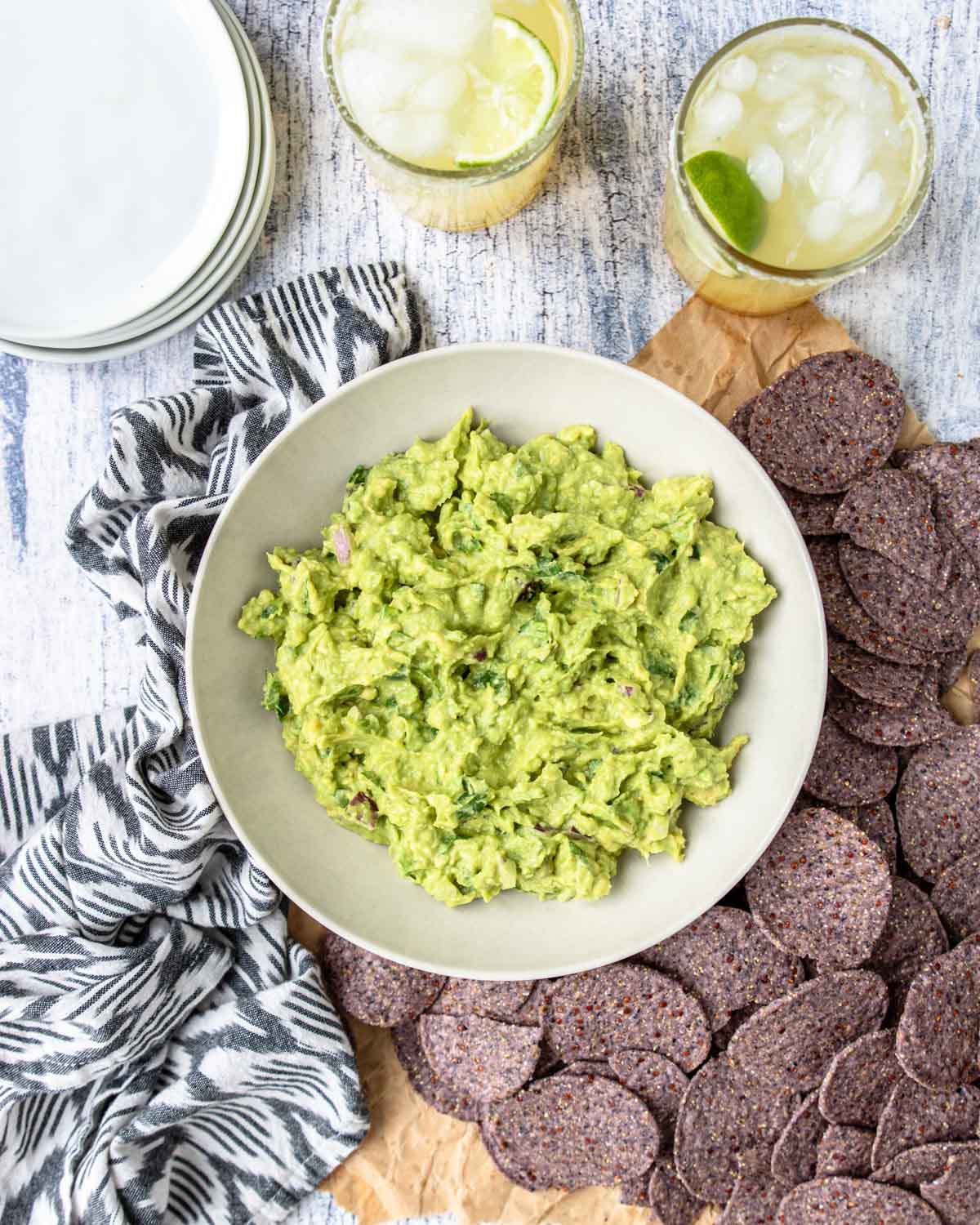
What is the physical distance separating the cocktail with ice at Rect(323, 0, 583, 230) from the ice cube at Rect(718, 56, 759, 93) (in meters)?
0.28

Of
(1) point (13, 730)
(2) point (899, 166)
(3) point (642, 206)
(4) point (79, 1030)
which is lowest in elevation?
(4) point (79, 1030)

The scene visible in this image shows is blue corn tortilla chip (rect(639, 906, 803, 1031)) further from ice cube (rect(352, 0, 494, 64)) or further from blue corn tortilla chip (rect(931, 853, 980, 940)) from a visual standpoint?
ice cube (rect(352, 0, 494, 64))

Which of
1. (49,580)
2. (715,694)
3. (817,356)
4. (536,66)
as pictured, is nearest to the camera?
(715,694)

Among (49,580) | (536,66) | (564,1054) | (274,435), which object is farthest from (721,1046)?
(536,66)

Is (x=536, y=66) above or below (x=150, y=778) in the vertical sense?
above

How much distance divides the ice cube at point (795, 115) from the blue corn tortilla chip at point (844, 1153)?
1.94 metres

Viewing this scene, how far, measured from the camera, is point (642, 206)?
2383mm

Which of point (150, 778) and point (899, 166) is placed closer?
Answer: point (899, 166)

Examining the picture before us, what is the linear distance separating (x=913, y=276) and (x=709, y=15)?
701 millimetres

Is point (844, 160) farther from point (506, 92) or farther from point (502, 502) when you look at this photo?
point (502, 502)

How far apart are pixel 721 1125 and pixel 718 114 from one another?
196cm

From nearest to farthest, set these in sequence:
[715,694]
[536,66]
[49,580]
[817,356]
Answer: [715,694]
[536,66]
[817,356]
[49,580]

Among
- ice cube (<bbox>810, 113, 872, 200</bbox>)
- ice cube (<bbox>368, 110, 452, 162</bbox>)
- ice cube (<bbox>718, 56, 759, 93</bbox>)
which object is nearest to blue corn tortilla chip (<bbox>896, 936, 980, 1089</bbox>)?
ice cube (<bbox>810, 113, 872, 200</bbox>)

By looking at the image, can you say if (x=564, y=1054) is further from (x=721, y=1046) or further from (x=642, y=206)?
(x=642, y=206)
